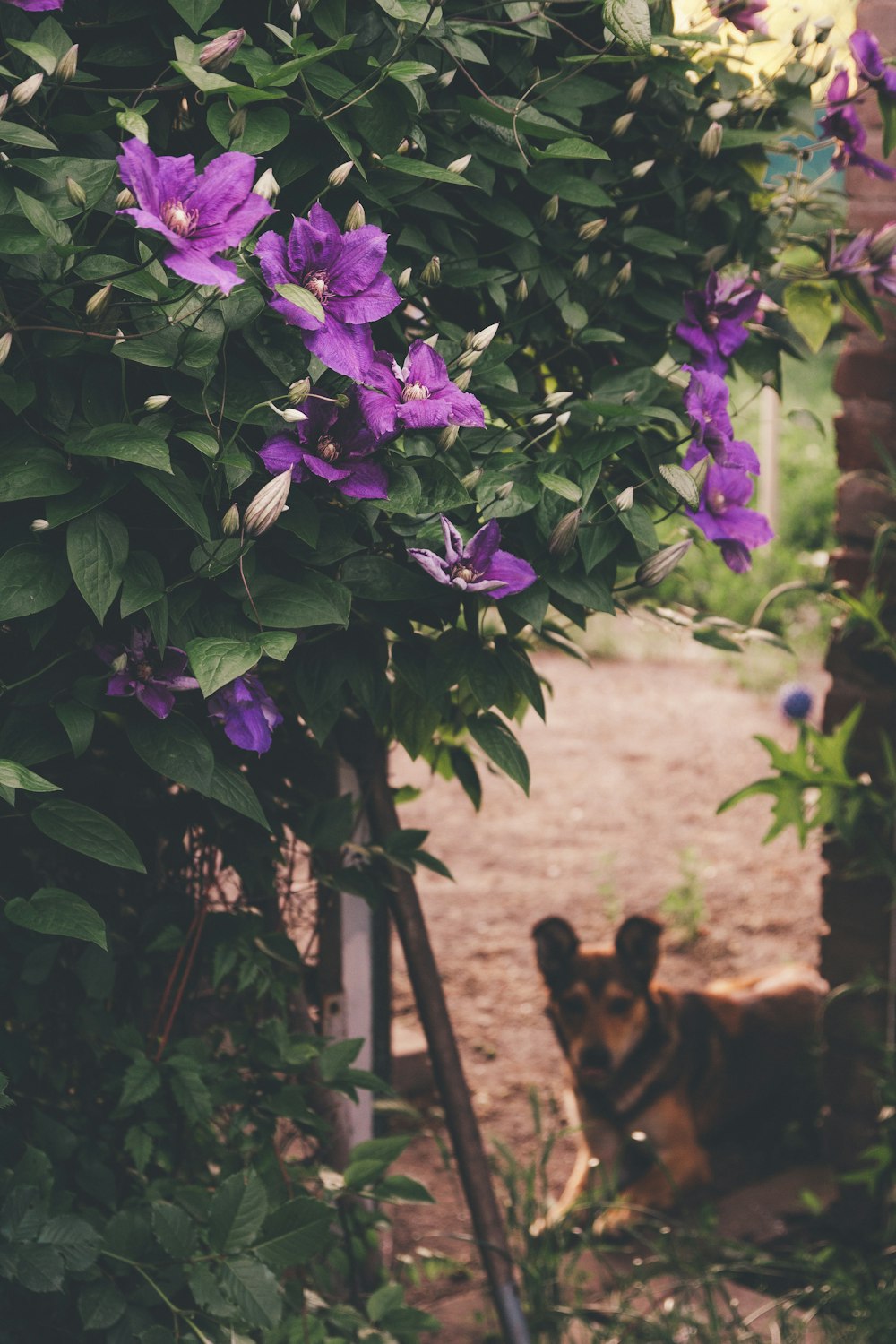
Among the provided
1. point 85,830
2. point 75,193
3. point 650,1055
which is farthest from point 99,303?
point 650,1055

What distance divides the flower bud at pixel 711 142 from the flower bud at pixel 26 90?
0.63 metres

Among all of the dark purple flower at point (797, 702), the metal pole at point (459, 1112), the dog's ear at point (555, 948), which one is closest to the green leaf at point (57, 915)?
the metal pole at point (459, 1112)

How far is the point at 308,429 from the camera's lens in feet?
3.13

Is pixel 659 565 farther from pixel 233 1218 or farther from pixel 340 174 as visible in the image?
pixel 233 1218

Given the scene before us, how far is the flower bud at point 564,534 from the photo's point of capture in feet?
3.35

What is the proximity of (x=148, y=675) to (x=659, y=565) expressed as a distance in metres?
0.43

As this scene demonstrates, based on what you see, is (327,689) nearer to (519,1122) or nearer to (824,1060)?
(824,1060)

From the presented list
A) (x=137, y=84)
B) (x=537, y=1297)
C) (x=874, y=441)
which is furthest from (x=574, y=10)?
(x=537, y=1297)

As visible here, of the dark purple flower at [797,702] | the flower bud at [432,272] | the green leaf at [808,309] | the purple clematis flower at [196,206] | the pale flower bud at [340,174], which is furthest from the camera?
the dark purple flower at [797,702]

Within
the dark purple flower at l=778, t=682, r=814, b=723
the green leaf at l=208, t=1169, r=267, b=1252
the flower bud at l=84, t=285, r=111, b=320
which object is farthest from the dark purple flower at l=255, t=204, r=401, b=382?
the dark purple flower at l=778, t=682, r=814, b=723

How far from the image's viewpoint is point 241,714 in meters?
1.02

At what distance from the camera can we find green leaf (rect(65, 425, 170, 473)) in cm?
84

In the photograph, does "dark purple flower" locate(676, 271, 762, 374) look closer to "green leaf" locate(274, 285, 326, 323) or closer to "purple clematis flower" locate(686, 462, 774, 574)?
"purple clematis flower" locate(686, 462, 774, 574)

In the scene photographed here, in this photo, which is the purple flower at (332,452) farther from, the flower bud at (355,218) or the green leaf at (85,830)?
the green leaf at (85,830)
